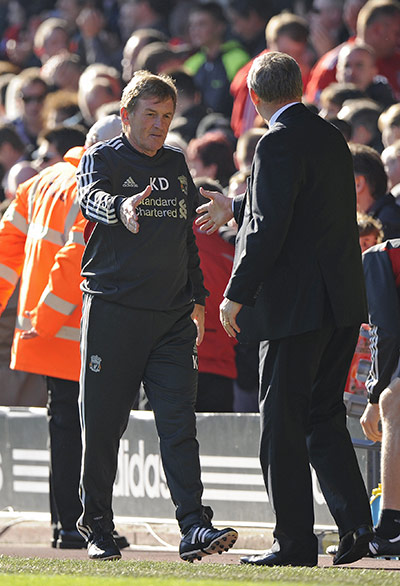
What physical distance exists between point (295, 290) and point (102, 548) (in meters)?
1.54

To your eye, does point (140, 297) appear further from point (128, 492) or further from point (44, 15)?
point (44, 15)

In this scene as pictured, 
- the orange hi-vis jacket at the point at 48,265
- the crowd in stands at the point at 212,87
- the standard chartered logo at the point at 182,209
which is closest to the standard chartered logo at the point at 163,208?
→ the standard chartered logo at the point at 182,209

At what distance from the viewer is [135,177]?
242 inches

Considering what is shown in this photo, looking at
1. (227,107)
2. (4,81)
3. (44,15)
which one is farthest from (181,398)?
(44,15)

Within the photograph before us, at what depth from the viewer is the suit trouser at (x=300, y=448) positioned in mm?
5793

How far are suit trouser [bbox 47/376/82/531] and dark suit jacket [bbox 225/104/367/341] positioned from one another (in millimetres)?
1971

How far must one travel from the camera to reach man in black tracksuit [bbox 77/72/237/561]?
611 centimetres

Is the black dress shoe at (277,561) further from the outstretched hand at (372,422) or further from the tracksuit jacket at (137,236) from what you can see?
the tracksuit jacket at (137,236)

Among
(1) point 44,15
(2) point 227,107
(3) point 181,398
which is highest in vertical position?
(1) point 44,15

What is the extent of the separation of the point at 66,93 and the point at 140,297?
7751mm

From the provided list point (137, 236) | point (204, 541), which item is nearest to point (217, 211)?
point (137, 236)

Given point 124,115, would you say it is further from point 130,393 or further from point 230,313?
point 130,393

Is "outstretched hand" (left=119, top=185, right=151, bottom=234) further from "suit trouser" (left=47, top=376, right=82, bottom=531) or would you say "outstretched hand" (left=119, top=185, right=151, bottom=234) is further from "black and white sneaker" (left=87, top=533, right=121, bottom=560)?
"suit trouser" (left=47, top=376, right=82, bottom=531)

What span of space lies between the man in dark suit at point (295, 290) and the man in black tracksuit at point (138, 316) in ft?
1.43
